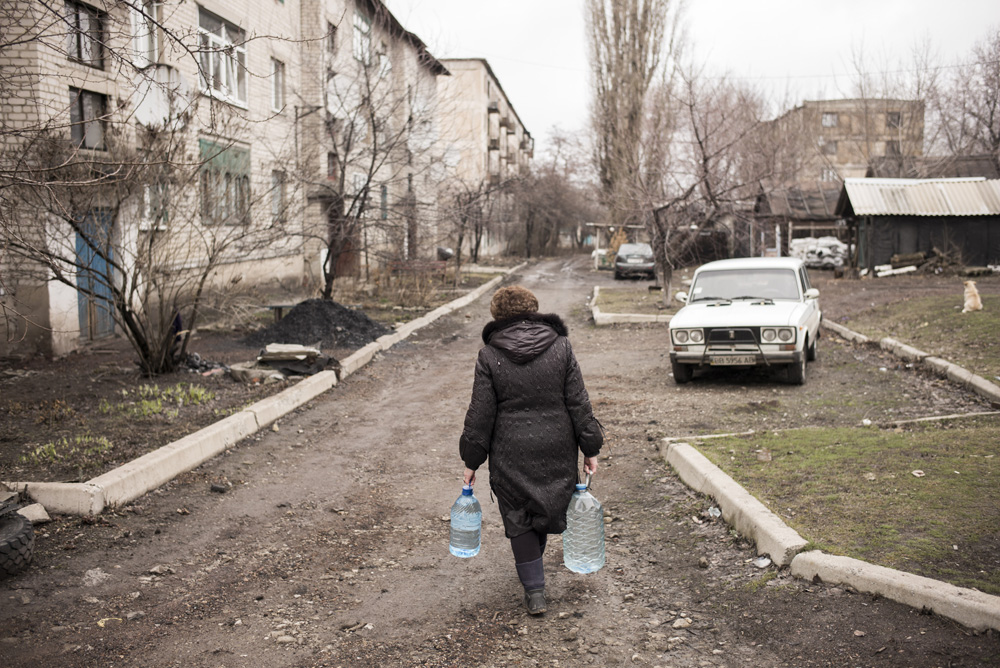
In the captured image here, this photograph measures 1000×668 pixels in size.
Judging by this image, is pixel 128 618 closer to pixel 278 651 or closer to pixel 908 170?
pixel 278 651

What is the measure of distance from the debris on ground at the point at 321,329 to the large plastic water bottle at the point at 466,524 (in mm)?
9520

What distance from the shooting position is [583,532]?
425 centimetres

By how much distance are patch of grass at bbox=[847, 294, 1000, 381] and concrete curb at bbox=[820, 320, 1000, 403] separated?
17cm

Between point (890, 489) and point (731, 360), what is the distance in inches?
192

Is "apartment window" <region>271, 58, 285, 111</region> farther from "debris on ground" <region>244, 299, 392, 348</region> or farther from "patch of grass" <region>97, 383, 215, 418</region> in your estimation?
"patch of grass" <region>97, 383, 215, 418</region>

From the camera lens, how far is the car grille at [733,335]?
10008 millimetres

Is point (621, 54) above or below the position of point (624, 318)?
above

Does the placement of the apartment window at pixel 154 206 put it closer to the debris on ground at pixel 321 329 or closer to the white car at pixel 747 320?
the debris on ground at pixel 321 329

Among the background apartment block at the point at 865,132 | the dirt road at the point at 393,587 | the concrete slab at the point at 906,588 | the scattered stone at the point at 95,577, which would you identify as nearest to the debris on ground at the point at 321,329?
the dirt road at the point at 393,587

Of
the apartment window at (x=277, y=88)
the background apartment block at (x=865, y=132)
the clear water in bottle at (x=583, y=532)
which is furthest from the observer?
the background apartment block at (x=865, y=132)

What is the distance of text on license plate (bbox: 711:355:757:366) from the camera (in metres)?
10.0

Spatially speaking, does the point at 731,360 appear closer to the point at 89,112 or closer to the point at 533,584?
the point at 533,584

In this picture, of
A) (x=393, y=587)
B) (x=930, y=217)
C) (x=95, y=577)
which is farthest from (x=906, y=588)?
(x=930, y=217)

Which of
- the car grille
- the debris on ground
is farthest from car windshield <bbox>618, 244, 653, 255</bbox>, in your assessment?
the car grille
